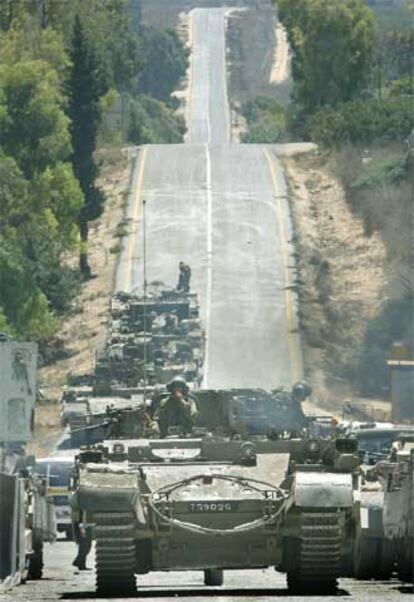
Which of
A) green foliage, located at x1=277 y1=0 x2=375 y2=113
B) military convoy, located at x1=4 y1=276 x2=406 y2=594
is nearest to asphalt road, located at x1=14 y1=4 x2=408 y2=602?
green foliage, located at x1=277 y1=0 x2=375 y2=113

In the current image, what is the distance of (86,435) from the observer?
48.2 metres

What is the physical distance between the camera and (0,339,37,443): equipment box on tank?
114 ft

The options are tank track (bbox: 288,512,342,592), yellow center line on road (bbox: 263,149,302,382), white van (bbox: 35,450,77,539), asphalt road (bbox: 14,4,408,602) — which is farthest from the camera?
asphalt road (bbox: 14,4,408,602)

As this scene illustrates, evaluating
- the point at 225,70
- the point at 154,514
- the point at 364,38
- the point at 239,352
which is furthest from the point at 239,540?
the point at 225,70

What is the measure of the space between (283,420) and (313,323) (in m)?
49.6

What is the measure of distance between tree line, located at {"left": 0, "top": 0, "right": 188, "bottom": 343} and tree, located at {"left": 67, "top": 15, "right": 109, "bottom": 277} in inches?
1.4

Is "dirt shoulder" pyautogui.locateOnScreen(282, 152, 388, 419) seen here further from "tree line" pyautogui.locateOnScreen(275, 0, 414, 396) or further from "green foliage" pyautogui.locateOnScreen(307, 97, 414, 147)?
"green foliage" pyautogui.locateOnScreen(307, 97, 414, 147)

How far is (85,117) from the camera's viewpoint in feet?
361

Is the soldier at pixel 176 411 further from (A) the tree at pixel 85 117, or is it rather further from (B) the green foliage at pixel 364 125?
(B) the green foliage at pixel 364 125

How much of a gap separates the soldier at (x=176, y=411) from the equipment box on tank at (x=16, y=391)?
6.45m

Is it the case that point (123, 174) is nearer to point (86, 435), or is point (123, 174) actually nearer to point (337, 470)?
point (86, 435)

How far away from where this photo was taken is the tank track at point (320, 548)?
115ft

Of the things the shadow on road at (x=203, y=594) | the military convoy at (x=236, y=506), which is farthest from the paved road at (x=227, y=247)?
the shadow on road at (x=203, y=594)

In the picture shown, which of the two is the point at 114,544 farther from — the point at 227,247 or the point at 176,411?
the point at 227,247
